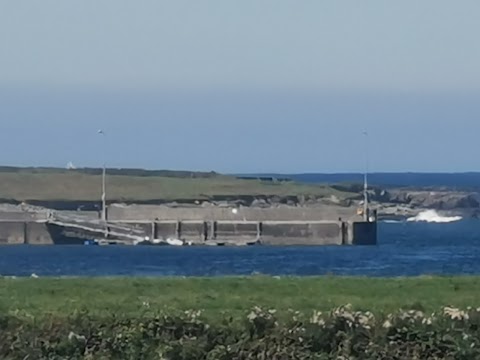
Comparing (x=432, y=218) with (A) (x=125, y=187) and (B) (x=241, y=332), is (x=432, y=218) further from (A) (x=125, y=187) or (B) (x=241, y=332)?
(B) (x=241, y=332)

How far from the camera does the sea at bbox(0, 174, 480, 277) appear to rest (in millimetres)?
59750

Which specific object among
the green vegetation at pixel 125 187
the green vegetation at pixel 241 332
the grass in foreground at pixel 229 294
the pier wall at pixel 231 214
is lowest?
the pier wall at pixel 231 214

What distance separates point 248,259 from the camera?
250 ft

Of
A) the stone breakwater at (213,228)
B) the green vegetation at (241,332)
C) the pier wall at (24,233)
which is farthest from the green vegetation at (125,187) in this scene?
the green vegetation at (241,332)

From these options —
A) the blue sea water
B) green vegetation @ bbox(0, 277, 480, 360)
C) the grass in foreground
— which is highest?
the grass in foreground

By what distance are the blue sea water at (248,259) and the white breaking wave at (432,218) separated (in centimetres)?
5298

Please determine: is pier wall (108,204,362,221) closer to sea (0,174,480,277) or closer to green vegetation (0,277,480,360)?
sea (0,174,480,277)

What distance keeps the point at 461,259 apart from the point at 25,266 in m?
17.9

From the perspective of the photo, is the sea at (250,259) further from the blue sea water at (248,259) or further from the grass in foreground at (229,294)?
the grass in foreground at (229,294)

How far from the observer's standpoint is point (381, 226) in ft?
488

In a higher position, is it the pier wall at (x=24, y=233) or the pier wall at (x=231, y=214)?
the pier wall at (x=231, y=214)

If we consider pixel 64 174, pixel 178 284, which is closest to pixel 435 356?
pixel 178 284

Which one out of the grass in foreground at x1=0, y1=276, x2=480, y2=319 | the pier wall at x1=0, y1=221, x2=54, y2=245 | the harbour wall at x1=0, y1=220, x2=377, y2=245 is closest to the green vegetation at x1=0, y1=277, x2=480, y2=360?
the grass in foreground at x1=0, y1=276, x2=480, y2=319

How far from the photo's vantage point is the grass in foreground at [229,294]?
20625mm
